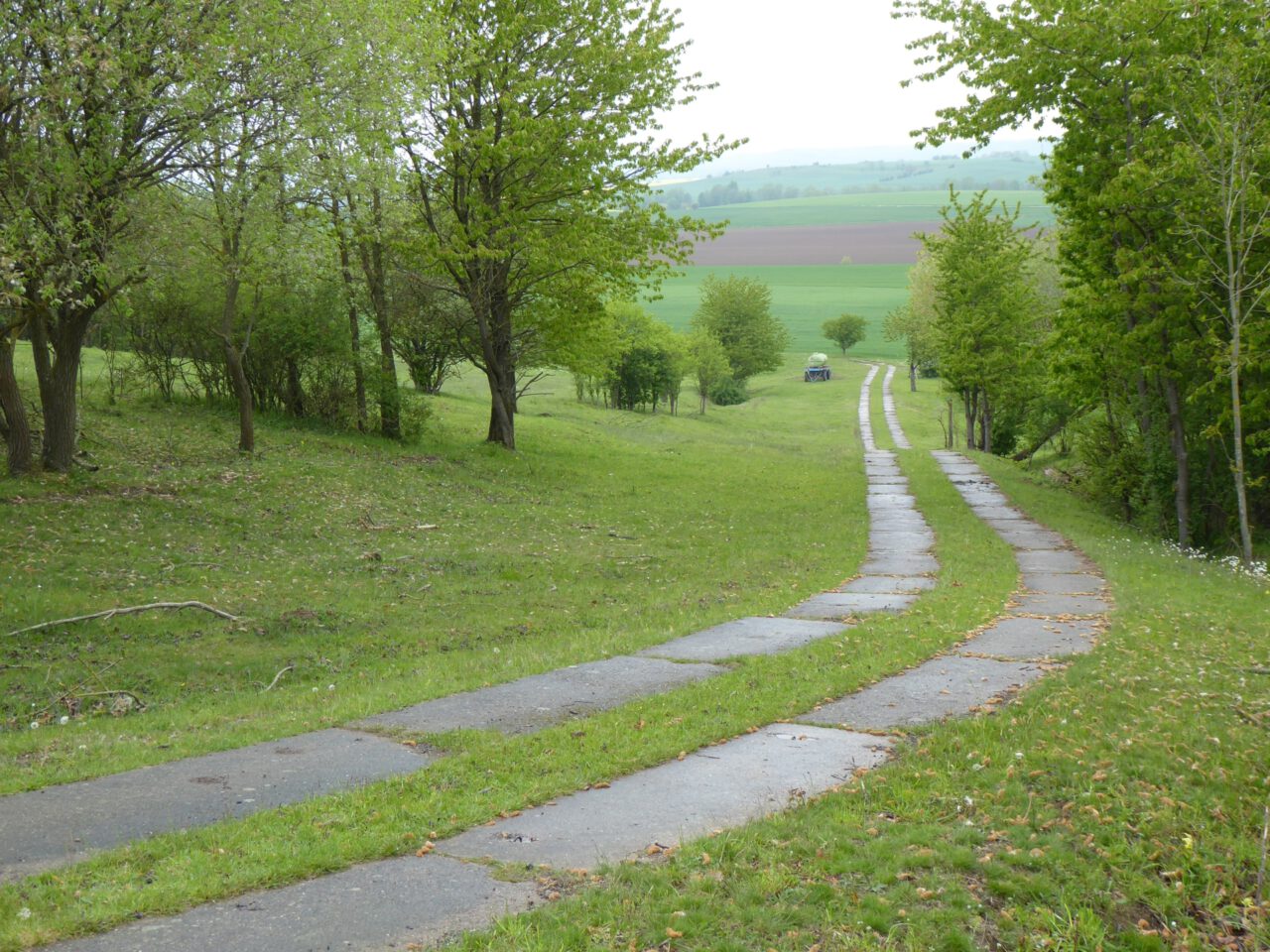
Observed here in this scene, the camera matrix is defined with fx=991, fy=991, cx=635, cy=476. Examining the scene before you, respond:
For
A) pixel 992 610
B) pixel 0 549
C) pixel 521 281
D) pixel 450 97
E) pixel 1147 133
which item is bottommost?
pixel 992 610

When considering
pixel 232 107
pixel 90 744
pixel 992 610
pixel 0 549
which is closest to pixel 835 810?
pixel 90 744

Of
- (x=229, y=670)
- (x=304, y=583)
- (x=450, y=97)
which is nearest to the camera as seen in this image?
(x=229, y=670)

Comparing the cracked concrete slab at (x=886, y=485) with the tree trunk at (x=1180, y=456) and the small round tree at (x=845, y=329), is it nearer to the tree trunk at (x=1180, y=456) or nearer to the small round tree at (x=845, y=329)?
the tree trunk at (x=1180, y=456)

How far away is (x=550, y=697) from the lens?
9555 mm

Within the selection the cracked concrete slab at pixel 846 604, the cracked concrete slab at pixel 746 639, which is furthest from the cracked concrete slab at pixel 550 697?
the cracked concrete slab at pixel 846 604

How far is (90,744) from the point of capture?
27.0 ft

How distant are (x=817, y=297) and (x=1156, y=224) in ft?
489

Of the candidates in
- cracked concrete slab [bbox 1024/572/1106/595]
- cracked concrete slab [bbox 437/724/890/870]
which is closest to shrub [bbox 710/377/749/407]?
cracked concrete slab [bbox 1024/572/1106/595]

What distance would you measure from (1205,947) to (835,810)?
210cm

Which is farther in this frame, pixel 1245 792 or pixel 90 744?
pixel 90 744

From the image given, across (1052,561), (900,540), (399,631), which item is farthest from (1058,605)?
(399,631)

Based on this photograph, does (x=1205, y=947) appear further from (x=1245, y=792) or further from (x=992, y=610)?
(x=992, y=610)

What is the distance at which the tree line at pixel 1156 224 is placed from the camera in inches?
792

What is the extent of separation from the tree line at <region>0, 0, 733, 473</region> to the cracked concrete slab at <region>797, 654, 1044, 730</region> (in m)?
9.08
